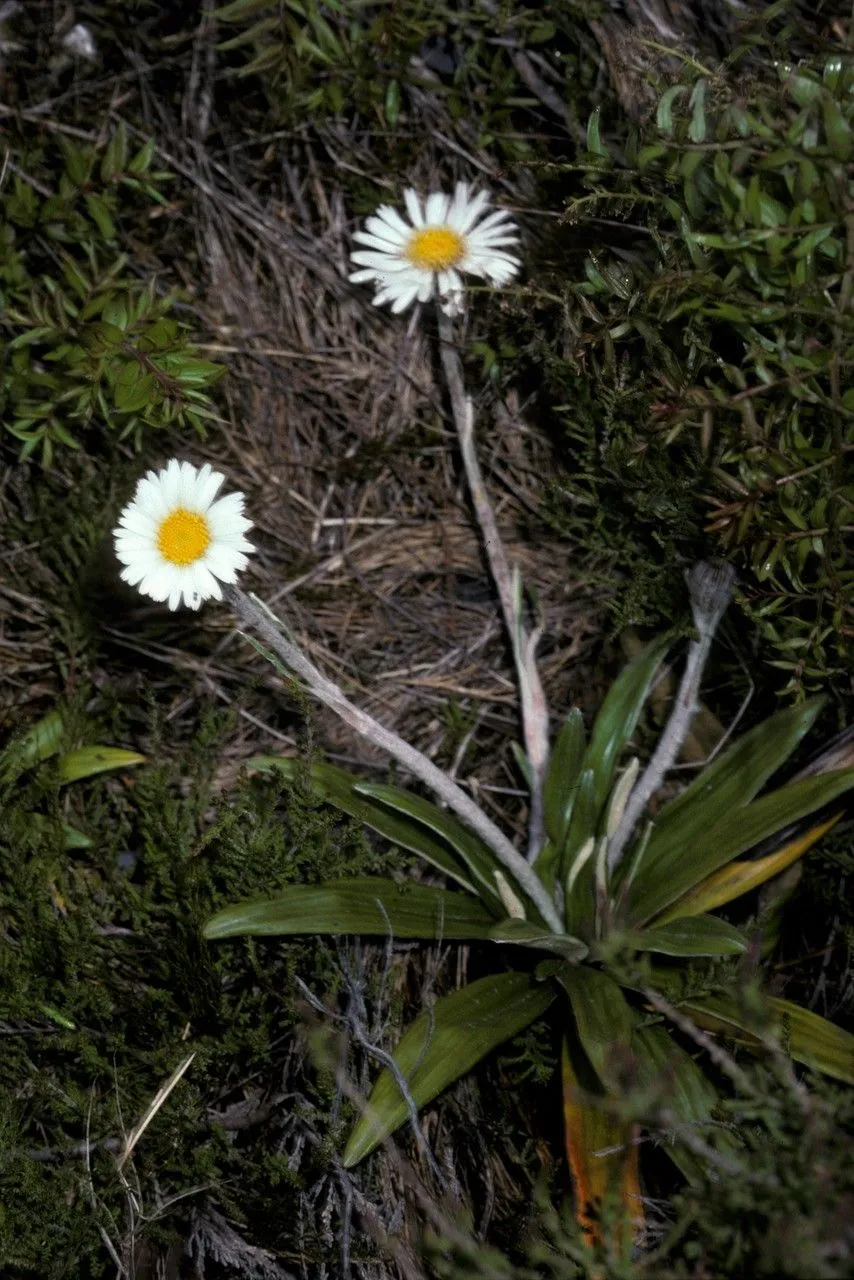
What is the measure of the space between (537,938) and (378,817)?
0.44 metres

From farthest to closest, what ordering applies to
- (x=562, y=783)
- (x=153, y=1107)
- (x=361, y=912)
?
(x=562, y=783)
(x=361, y=912)
(x=153, y=1107)

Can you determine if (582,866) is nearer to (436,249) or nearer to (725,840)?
(725,840)

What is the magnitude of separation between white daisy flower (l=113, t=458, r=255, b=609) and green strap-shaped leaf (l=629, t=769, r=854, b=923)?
3.37 ft

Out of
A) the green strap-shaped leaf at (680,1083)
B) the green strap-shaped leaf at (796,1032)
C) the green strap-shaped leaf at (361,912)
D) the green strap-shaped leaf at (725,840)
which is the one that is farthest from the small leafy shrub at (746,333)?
the green strap-shaped leaf at (361,912)

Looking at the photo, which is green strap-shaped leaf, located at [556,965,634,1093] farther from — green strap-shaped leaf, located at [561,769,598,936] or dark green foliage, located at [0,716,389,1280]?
dark green foliage, located at [0,716,389,1280]

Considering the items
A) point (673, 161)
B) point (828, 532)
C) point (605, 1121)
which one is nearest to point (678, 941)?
point (605, 1121)

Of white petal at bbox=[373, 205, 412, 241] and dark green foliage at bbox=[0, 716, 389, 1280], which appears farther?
white petal at bbox=[373, 205, 412, 241]

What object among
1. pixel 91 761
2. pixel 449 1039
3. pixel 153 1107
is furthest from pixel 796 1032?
pixel 91 761

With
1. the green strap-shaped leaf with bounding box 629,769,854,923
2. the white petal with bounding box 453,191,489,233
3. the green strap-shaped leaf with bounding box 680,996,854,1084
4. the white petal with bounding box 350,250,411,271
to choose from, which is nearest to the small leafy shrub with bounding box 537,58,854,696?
the green strap-shaped leaf with bounding box 629,769,854,923

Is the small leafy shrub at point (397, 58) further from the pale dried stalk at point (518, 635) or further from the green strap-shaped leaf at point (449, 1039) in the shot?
the green strap-shaped leaf at point (449, 1039)

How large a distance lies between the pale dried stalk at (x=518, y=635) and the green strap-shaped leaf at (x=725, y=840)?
276mm

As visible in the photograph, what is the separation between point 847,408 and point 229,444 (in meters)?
1.62

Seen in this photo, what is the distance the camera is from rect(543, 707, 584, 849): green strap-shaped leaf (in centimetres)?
231

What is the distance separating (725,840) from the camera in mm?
2127
